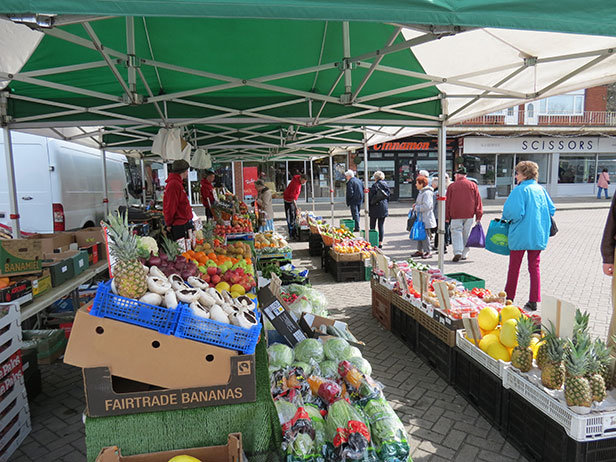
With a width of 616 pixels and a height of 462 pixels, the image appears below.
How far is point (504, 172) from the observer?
84.4 feet

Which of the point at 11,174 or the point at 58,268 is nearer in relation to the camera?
the point at 58,268

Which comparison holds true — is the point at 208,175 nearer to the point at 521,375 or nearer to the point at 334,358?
the point at 334,358

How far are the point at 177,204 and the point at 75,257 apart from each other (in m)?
1.47

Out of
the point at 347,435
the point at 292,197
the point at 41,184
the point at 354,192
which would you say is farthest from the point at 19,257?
the point at 292,197

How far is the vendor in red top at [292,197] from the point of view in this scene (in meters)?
12.6

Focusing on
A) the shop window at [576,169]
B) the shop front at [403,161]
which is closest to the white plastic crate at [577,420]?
the shop front at [403,161]

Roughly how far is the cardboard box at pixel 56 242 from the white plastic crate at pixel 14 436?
7.81 feet

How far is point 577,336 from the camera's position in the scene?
2625 mm

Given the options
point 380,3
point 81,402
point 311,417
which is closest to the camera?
point 380,3

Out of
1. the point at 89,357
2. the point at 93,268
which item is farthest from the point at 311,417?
the point at 93,268

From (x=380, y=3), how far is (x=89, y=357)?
6.44 ft

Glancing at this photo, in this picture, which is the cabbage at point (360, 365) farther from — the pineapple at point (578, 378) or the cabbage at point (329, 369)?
the pineapple at point (578, 378)

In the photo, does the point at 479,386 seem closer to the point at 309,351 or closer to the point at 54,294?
the point at 309,351

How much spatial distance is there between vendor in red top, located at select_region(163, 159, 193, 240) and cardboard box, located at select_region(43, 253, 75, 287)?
4.69ft
